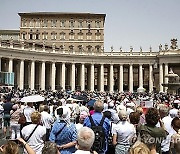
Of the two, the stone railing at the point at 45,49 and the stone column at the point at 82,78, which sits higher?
the stone railing at the point at 45,49

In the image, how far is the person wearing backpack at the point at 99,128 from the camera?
28.1 feet

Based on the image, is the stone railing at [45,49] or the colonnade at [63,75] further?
the colonnade at [63,75]

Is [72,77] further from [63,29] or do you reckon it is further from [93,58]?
[63,29]

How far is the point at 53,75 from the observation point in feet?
256

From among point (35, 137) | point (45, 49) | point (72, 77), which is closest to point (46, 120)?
point (35, 137)

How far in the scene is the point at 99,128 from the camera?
8773 millimetres

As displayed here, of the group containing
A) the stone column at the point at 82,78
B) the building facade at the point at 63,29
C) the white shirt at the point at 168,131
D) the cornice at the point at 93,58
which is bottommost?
the white shirt at the point at 168,131

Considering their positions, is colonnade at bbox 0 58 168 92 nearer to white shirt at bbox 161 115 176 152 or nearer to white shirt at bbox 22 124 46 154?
white shirt at bbox 161 115 176 152

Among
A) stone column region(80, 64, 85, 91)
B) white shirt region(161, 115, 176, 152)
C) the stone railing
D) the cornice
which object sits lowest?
white shirt region(161, 115, 176, 152)

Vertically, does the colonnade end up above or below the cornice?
below

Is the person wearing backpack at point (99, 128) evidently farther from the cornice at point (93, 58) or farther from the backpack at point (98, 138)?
the cornice at point (93, 58)

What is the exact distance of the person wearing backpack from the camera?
8555 millimetres

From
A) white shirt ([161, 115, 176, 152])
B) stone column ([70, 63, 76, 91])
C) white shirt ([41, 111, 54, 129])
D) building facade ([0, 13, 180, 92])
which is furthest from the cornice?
white shirt ([161, 115, 176, 152])

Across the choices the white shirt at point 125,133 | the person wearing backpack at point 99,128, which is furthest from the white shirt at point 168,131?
the person wearing backpack at point 99,128
